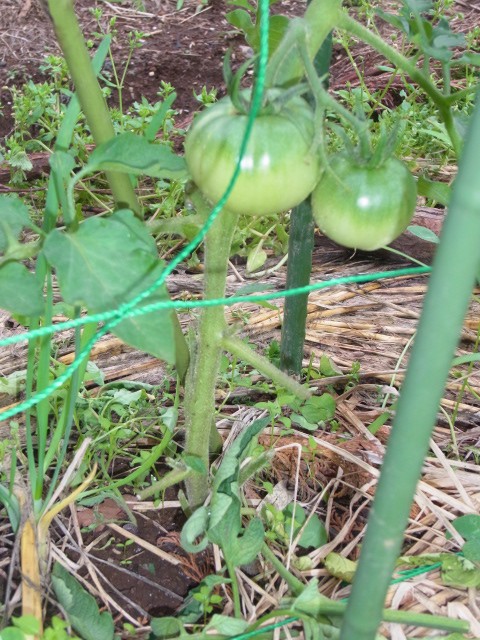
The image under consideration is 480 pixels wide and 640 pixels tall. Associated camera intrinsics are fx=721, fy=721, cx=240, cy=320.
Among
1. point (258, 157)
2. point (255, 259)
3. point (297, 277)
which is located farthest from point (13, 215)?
point (255, 259)

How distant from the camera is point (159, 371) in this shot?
1464 millimetres

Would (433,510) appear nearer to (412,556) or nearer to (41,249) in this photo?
(412,556)

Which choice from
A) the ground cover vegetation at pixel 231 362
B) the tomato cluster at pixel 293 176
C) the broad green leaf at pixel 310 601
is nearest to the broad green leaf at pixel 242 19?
the ground cover vegetation at pixel 231 362

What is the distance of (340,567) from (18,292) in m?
0.62

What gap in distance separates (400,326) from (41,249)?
1093mm

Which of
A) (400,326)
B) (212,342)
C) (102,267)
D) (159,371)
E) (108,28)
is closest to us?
(102,267)

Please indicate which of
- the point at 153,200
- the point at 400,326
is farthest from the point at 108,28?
the point at 400,326

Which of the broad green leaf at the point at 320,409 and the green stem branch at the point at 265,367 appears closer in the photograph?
the green stem branch at the point at 265,367

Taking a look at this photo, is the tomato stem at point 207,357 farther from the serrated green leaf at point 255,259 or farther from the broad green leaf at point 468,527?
the serrated green leaf at point 255,259

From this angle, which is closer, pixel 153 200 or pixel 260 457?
pixel 260 457

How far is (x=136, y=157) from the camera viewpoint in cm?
72

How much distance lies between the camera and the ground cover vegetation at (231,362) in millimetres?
619

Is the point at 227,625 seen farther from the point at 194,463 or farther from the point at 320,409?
the point at 320,409

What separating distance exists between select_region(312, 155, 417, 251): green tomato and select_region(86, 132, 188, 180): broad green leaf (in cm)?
15
